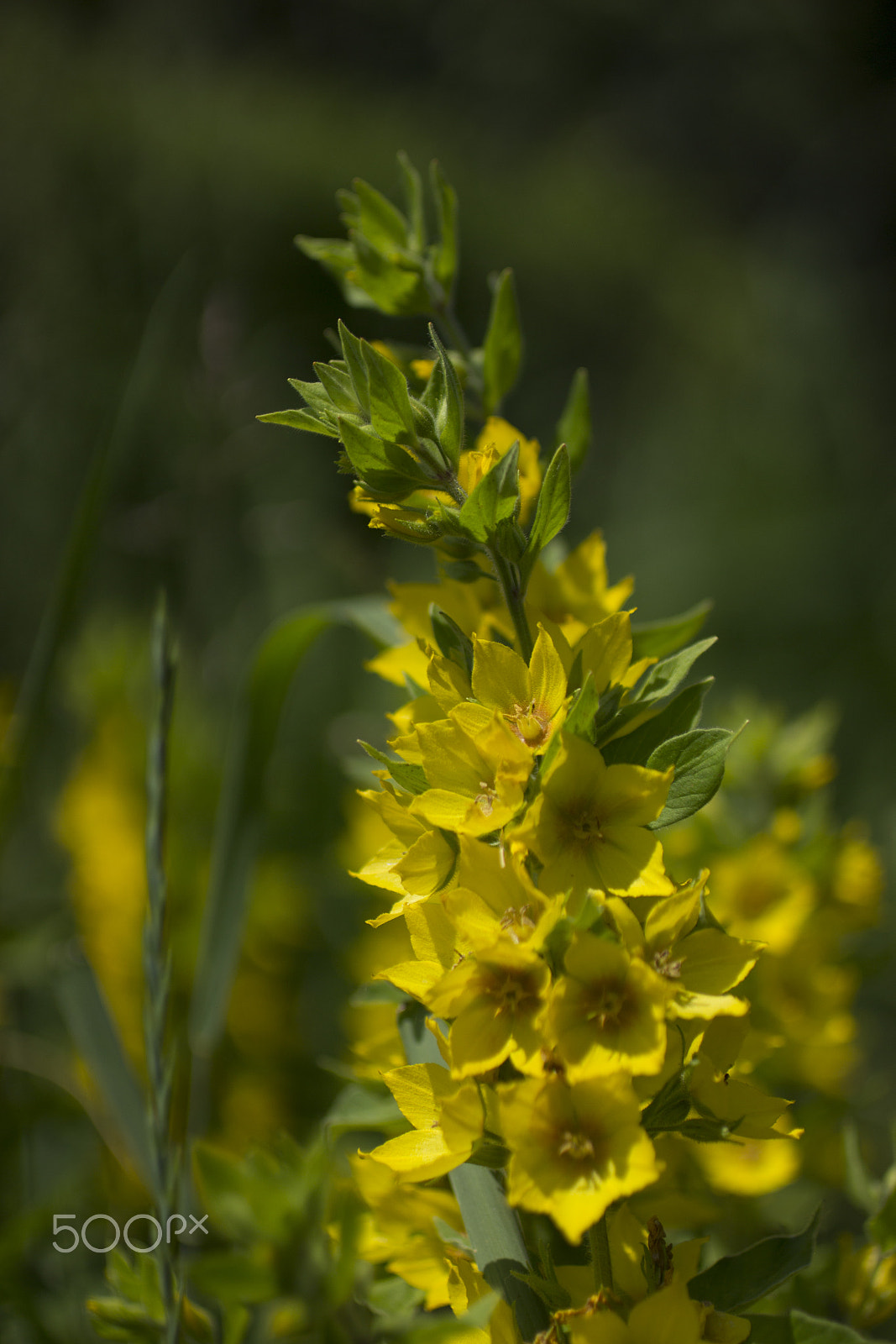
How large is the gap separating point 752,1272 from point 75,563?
859 mm

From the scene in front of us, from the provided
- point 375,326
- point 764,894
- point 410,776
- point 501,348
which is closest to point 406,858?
point 410,776

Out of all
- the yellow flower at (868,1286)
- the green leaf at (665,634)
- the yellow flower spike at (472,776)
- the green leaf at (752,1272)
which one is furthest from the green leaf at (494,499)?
the yellow flower at (868,1286)

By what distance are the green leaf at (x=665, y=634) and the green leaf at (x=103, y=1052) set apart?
61 centimetres

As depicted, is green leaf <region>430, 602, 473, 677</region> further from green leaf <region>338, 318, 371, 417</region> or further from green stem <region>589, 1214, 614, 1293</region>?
green stem <region>589, 1214, 614, 1293</region>

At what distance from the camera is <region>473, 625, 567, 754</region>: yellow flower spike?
54 centimetres

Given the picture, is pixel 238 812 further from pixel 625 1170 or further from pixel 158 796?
pixel 625 1170

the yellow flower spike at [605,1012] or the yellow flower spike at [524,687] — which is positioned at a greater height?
the yellow flower spike at [524,687]

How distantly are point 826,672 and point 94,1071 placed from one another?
7.90 ft

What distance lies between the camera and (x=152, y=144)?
409 cm

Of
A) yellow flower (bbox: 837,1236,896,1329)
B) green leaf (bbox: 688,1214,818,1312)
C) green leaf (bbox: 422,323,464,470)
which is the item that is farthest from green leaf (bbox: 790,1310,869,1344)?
green leaf (bbox: 422,323,464,470)

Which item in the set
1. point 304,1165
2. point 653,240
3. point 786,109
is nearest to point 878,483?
point 653,240

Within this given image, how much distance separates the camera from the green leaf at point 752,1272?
0.56 metres

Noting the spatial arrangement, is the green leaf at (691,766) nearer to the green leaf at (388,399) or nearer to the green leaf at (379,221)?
the green leaf at (388,399)

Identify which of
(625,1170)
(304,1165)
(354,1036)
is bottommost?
(354,1036)
